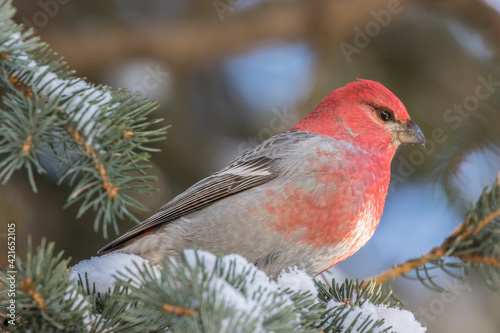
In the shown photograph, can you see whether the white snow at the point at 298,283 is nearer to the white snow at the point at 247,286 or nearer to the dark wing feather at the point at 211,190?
the white snow at the point at 247,286

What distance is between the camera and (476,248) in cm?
221

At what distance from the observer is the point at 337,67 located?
12.3 ft

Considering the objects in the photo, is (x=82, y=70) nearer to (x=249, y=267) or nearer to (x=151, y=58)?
(x=151, y=58)

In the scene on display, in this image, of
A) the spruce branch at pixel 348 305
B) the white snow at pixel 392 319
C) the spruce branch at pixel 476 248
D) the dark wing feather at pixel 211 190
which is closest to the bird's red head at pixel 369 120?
the dark wing feather at pixel 211 190

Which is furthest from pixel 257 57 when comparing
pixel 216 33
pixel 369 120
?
pixel 369 120

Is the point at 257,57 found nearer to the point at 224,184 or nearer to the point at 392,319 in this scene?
the point at 224,184

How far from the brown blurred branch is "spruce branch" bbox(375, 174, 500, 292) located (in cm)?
187

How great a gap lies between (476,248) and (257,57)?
7.49 feet

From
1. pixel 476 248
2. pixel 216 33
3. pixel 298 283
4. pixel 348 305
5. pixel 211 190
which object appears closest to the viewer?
pixel 298 283

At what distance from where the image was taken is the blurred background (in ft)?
11.2

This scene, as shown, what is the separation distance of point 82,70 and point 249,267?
8.35 ft

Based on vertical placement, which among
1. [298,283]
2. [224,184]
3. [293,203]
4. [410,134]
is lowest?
[298,283]

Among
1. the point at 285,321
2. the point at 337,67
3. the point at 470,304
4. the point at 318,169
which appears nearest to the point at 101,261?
the point at 285,321

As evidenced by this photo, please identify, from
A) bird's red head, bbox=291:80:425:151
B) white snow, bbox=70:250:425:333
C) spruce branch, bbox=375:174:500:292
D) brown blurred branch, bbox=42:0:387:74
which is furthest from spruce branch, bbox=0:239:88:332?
brown blurred branch, bbox=42:0:387:74
